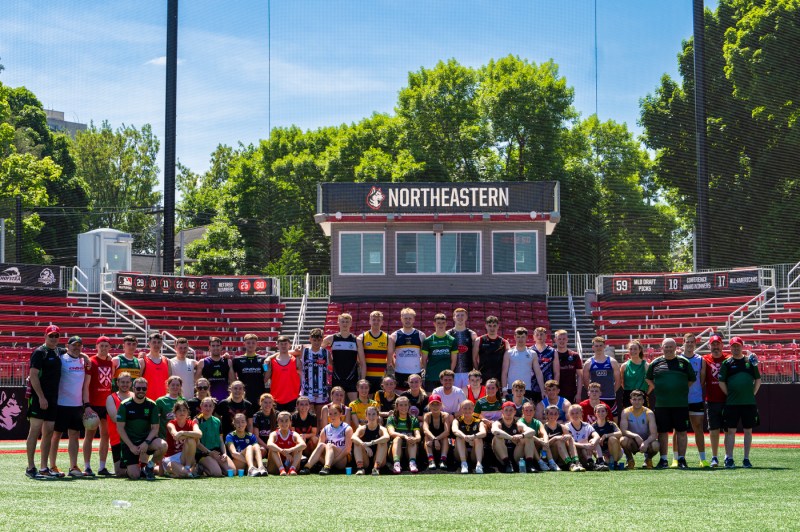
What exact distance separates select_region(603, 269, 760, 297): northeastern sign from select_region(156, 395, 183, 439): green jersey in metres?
20.6

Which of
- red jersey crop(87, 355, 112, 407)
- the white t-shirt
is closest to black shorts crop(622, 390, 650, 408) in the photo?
the white t-shirt

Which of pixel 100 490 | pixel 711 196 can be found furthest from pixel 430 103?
pixel 100 490

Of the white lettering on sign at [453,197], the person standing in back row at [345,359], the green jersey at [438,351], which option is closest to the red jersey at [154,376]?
the person standing in back row at [345,359]

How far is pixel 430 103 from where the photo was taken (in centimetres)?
4788

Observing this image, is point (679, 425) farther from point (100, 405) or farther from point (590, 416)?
point (100, 405)

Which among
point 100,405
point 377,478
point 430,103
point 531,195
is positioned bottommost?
point 377,478

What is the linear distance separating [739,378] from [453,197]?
17874 millimetres

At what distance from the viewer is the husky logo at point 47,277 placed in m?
28.1

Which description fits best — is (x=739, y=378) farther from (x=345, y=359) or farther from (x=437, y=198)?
(x=437, y=198)

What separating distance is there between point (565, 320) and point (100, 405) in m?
19.7

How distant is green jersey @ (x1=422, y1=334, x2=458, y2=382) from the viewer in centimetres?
1237

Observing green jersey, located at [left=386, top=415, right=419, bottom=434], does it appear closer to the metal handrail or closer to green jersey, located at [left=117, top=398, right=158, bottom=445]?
green jersey, located at [left=117, top=398, right=158, bottom=445]

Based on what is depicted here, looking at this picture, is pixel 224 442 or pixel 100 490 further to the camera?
pixel 224 442

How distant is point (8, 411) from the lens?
19.3 metres
